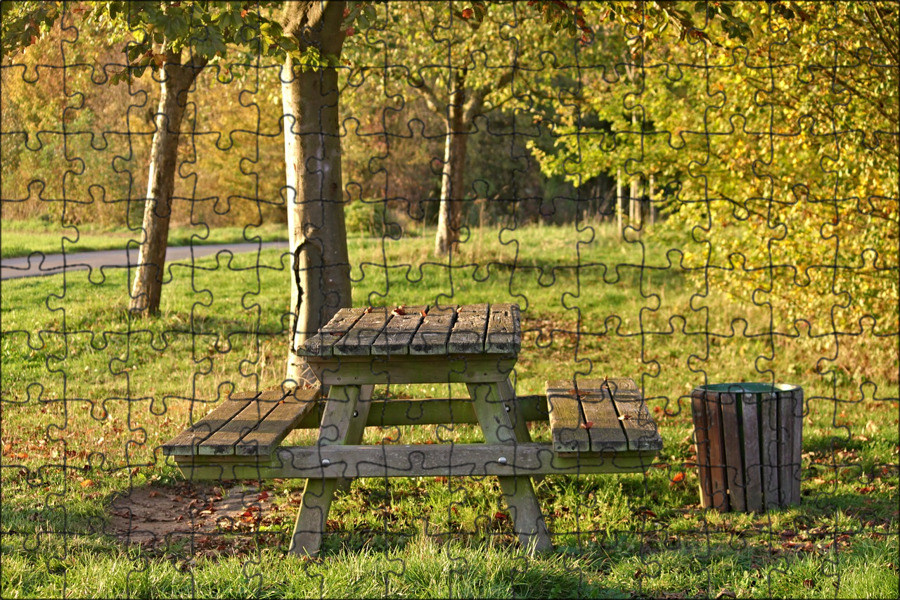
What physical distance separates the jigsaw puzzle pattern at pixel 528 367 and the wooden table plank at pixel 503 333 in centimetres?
22

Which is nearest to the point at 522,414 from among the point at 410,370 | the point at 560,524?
the point at 560,524

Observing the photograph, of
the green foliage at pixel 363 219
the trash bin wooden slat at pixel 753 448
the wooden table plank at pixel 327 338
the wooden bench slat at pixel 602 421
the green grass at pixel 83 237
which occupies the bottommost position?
the trash bin wooden slat at pixel 753 448

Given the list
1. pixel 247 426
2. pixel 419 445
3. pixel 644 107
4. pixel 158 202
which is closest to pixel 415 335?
pixel 419 445

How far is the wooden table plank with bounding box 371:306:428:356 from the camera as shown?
14.7 ft

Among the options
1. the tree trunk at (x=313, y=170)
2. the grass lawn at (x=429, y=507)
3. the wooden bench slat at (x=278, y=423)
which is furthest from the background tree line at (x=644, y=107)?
the wooden bench slat at (x=278, y=423)

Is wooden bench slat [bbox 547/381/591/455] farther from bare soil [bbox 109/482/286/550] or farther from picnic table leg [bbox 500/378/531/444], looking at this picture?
bare soil [bbox 109/482/286/550]

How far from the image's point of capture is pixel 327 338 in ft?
15.0

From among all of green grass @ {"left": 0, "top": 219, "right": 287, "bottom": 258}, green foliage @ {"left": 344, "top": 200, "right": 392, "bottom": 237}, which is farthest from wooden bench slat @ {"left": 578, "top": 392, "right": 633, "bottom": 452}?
green foliage @ {"left": 344, "top": 200, "right": 392, "bottom": 237}

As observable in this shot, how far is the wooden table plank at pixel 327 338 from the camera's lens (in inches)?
177

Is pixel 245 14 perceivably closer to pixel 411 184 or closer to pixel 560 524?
pixel 560 524

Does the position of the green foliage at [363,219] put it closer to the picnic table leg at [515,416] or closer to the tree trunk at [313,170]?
the tree trunk at [313,170]

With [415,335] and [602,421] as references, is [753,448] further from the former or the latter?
[415,335]

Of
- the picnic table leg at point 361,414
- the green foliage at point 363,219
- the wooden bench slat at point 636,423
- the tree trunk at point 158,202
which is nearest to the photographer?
the wooden bench slat at point 636,423

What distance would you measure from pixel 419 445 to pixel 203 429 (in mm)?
1080
